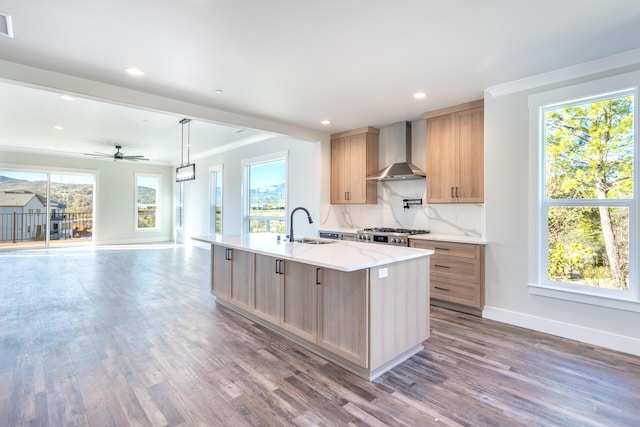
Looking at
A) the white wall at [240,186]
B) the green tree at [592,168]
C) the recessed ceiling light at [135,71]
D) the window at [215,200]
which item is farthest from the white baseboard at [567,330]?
the window at [215,200]

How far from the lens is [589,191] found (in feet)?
10.1

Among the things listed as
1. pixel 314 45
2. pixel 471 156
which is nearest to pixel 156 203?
pixel 314 45

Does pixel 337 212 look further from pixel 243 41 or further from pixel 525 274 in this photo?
pixel 243 41

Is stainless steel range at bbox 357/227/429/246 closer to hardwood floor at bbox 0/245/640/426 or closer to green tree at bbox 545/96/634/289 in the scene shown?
hardwood floor at bbox 0/245/640/426

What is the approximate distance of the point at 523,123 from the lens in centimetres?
341

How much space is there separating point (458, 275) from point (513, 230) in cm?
79

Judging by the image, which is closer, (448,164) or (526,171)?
(526,171)

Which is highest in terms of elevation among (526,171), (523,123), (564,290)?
(523,123)

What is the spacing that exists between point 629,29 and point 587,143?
41.3 inches

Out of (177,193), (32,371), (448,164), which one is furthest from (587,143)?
(177,193)

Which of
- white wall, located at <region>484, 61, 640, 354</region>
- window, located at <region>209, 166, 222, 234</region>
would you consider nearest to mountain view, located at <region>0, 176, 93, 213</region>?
window, located at <region>209, 166, 222, 234</region>

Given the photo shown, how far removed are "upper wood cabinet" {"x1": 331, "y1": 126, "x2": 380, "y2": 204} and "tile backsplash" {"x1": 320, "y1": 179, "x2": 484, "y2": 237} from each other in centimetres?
24

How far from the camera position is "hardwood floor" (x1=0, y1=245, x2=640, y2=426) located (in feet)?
6.30

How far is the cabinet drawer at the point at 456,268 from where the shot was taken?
12.0 ft
